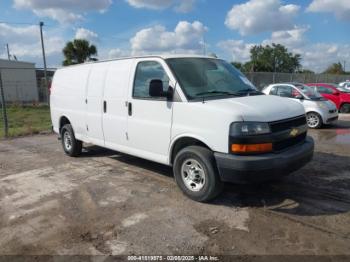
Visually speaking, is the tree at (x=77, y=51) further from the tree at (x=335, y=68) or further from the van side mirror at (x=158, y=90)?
the tree at (x=335, y=68)

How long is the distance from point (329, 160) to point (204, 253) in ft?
15.2

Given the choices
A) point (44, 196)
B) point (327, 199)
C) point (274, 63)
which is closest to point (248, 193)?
point (327, 199)

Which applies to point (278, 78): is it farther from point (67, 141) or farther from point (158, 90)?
point (158, 90)

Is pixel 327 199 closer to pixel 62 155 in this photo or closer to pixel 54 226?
pixel 54 226

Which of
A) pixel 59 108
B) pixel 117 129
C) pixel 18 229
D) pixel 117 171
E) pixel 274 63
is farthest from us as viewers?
pixel 274 63

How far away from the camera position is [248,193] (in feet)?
16.8

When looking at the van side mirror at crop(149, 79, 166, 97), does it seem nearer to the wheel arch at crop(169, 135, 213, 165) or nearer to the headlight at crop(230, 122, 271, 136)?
the wheel arch at crop(169, 135, 213, 165)

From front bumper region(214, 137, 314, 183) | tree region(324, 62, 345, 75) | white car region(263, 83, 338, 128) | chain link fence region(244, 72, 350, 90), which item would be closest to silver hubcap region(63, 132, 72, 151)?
front bumper region(214, 137, 314, 183)

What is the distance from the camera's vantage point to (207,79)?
5109mm

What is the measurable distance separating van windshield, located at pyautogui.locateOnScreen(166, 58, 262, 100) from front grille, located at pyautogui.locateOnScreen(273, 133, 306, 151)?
3.20ft

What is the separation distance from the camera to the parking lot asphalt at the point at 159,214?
3.66m

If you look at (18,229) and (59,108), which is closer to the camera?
(18,229)

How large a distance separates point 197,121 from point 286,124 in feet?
4.02

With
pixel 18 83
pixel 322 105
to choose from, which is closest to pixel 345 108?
pixel 322 105
